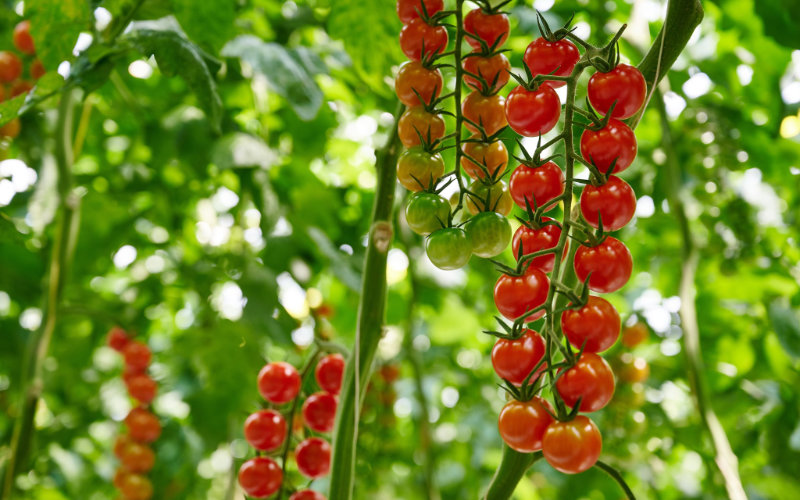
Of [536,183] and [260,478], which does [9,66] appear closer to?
[260,478]

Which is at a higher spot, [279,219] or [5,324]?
[279,219]

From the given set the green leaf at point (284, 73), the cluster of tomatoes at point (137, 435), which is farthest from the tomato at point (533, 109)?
the cluster of tomatoes at point (137, 435)

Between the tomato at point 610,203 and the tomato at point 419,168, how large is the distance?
103 mm

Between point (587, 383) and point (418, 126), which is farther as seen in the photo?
point (418, 126)

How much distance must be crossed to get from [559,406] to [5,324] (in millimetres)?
1290

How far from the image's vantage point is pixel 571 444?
0.34 meters

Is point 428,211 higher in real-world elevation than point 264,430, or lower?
higher

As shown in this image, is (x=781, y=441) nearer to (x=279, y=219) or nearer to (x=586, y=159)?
(x=279, y=219)

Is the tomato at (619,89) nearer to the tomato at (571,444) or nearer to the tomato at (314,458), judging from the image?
the tomato at (571,444)

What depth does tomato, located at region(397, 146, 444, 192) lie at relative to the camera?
1.43 feet

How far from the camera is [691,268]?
0.97 meters

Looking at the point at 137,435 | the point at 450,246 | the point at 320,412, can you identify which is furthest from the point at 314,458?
the point at 137,435

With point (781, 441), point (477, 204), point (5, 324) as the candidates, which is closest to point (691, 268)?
point (781, 441)

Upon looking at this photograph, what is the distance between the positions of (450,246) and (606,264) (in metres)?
0.09
